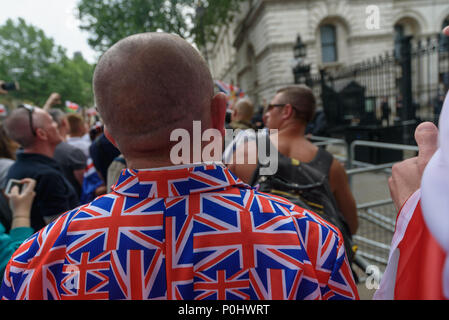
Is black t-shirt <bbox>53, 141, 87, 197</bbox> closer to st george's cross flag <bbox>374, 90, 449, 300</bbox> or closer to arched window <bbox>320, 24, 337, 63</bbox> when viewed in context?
st george's cross flag <bbox>374, 90, 449, 300</bbox>

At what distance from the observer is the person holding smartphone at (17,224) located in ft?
5.50

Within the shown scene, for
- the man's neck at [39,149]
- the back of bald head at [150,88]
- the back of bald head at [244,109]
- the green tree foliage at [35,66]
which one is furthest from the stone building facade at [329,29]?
the green tree foliage at [35,66]

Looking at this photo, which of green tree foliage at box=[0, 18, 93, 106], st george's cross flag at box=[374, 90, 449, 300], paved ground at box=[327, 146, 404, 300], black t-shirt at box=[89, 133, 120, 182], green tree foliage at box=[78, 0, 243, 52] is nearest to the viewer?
st george's cross flag at box=[374, 90, 449, 300]

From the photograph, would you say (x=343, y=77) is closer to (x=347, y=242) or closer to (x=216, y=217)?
(x=347, y=242)

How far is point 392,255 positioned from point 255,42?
74.9ft

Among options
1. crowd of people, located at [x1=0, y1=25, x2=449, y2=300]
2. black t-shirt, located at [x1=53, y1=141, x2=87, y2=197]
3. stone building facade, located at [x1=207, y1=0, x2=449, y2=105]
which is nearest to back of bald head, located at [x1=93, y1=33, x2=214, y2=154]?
crowd of people, located at [x1=0, y1=25, x2=449, y2=300]

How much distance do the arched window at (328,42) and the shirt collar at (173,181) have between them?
2073 centimetres

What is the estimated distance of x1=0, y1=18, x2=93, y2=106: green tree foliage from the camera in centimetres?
3672

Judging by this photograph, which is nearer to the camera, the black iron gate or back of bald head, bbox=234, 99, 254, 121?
back of bald head, bbox=234, 99, 254, 121

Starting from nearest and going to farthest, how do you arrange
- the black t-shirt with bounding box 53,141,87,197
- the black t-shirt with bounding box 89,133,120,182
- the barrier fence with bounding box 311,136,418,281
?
the black t-shirt with bounding box 89,133,120,182, the barrier fence with bounding box 311,136,418,281, the black t-shirt with bounding box 53,141,87,197

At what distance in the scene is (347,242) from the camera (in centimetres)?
199

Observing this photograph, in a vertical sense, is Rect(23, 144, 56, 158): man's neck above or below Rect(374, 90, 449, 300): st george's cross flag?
above

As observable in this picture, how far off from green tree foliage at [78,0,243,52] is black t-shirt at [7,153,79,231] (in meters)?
13.0

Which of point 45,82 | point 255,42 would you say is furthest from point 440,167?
point 45,82
